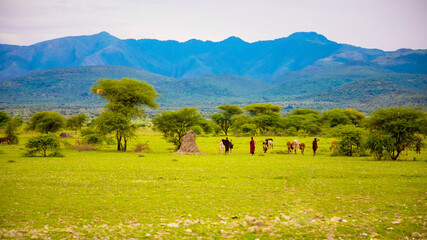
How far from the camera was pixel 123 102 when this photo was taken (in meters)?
47.2

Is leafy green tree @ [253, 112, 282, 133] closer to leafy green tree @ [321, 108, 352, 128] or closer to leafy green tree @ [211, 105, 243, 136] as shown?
leafy green tree @ [211, 105, 243, 136]

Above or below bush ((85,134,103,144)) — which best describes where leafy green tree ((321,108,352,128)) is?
above

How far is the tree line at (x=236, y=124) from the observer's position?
32.1 metres

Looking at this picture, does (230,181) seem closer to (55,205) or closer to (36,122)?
(55,205)

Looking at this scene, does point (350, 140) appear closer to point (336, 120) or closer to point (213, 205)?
point (213, 205)

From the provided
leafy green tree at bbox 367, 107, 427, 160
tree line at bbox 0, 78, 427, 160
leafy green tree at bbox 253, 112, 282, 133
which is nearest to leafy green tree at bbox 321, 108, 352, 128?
tree line at bbox 0, 78, 427, 160

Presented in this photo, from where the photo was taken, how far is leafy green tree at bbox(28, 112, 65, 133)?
2447 inches

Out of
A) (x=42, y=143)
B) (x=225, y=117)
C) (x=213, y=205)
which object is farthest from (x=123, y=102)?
(x=225, y=117)

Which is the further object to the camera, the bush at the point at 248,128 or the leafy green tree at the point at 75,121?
the leafy green tree at the point at 75,121

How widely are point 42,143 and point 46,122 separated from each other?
2992 cm

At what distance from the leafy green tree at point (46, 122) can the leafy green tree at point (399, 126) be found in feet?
184

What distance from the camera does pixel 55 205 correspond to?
13570 millimetres

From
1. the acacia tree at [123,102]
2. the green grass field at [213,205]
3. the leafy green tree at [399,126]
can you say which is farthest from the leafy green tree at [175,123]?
the leafy green tree at [399,126]

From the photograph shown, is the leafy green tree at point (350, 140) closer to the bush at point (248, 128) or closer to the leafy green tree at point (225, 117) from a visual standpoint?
the bush at point (248, 128)
